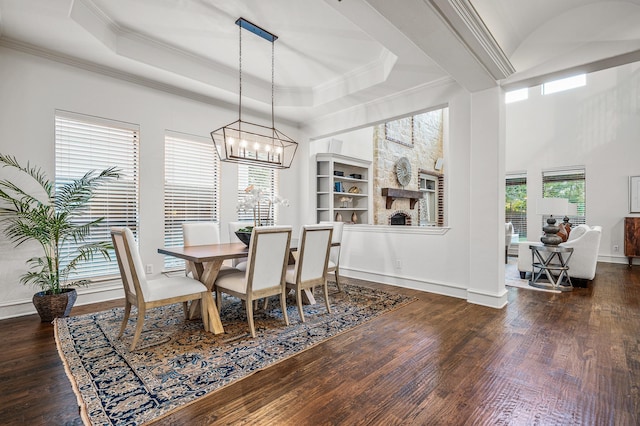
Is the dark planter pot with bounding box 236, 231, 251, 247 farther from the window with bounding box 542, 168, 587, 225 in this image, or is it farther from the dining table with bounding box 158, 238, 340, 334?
the window with bounding box 542, 168, 587, 225

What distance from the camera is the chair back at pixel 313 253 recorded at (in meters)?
3.08

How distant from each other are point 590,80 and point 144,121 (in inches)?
359

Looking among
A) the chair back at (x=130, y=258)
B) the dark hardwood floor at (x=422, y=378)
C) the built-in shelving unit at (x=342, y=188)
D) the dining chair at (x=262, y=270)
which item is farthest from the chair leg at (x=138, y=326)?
the built-in shelving unit at (x=342, y=188)

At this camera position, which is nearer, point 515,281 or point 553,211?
point 553,211

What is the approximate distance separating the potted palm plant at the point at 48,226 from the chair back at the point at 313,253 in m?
2.07

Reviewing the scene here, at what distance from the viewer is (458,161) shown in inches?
155

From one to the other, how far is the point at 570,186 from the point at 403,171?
3870 mm

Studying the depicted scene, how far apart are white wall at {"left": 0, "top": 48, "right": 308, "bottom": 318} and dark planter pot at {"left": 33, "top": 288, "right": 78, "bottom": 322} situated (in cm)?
43

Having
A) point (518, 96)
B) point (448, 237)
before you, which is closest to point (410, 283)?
point (448, 237)

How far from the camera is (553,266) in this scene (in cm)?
468

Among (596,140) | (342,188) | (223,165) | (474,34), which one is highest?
(596,140)

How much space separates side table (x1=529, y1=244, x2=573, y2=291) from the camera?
14.7 ft

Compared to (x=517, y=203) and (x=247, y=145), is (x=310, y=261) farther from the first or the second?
(x=517, y=203)

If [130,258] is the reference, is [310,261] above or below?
below
